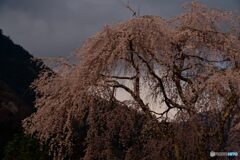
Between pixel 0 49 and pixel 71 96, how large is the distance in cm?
6626

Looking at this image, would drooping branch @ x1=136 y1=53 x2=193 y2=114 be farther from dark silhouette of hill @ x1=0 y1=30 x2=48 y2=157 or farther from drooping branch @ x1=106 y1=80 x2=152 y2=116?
dark silhouette of hill @ x1=0 y1=30 x2=48 y2=157

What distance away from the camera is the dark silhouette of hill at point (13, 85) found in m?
38.7

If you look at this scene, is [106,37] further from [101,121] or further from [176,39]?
[101,121]

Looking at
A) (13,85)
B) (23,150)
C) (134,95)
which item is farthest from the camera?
(13,85)

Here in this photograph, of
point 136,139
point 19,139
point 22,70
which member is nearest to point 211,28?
point 136,139

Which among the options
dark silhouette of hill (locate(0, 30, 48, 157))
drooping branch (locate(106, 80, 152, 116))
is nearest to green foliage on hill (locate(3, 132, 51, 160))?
dark silhouette of hill (locate(0, 30, 48, 157))

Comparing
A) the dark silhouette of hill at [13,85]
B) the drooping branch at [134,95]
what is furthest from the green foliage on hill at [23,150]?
the drooping branch at [134,95]

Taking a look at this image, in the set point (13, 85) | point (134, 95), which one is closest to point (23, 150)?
point (134, 95)

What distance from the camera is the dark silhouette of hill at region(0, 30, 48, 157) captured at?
127ft

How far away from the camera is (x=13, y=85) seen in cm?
6134

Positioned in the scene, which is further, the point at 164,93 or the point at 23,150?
the point at 23,150

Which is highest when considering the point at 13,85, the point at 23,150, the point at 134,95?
the point at 13,85

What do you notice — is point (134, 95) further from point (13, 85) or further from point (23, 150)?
point (13, 85)

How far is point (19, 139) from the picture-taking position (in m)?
27.8
